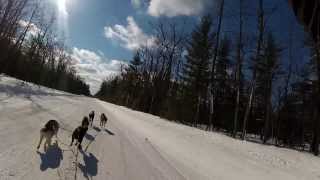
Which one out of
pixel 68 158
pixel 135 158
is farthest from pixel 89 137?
pixel 68 158

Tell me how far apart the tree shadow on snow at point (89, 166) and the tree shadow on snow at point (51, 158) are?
26.1 inches

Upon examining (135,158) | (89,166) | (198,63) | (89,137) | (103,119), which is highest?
(198,63)

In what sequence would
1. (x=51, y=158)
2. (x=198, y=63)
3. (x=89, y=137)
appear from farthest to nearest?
(x=198, y=63) < (x=89, y=137) < (x=51, y=158)

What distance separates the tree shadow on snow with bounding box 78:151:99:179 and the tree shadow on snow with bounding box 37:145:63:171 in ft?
2.18

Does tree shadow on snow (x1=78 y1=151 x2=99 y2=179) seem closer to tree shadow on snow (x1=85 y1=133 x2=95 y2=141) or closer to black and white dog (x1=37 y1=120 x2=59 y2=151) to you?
black and white dog (x1=37 y1=120 x2=59 y2=151)

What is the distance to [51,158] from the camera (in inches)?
375

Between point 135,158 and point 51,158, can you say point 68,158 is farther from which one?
point 135,158

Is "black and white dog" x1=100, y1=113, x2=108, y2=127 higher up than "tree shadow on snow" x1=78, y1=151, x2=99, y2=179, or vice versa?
"black and white dog" x1=100, y1=113, x2=108, y2=127

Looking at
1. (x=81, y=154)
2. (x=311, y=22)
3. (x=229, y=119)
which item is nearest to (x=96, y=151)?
(x=81, y=154)

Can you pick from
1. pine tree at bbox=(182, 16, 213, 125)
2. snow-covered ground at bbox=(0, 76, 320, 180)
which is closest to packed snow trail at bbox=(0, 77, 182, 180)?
snow-covered ground at bbox=(0, 76, 320, 180)

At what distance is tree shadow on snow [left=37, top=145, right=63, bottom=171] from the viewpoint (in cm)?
872

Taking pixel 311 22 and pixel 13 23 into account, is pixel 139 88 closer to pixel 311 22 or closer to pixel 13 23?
pixel 13 23

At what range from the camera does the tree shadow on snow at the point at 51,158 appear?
28.6ft

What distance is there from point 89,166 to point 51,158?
107 cm
